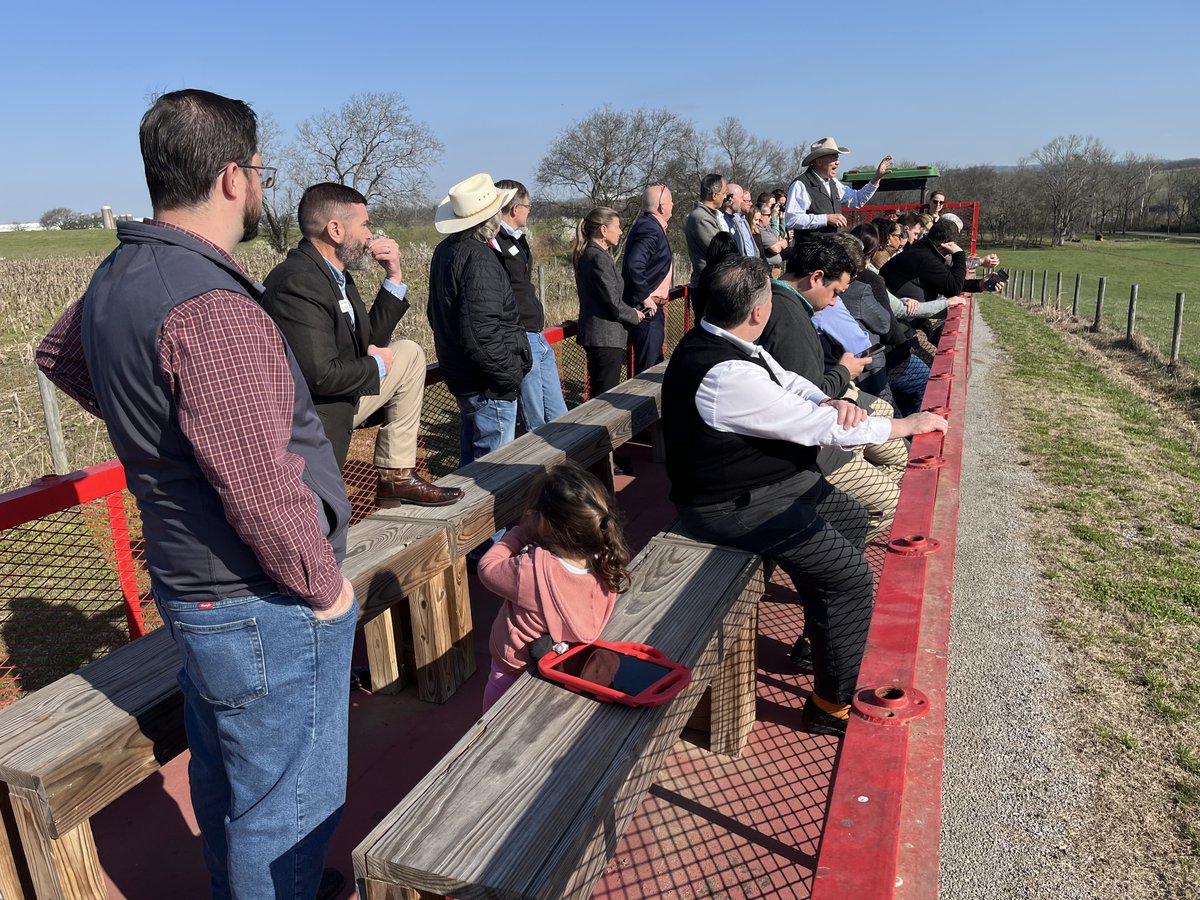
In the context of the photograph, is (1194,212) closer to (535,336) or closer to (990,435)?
(990,435)

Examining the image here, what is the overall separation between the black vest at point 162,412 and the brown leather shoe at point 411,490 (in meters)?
1.73

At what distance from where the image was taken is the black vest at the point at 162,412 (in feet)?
4.99

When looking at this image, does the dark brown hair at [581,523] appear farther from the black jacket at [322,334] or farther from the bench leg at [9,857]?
the bench leg at [9,857]

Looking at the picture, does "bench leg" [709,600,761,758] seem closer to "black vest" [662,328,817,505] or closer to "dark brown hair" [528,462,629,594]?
"black vest" [662,328,817,505]

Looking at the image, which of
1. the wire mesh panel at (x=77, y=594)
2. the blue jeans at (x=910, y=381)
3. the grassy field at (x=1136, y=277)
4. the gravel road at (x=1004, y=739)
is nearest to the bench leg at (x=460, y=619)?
the wire mesh panel at (x=77, y=594)

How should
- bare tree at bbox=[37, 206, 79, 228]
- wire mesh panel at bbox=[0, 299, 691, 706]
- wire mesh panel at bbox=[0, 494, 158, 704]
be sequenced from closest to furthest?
wire mesh panel at bbox=[0, 299, 691, 706] < wire mesh panel at bbox=[0, 494, 158, 704] < bare tree at bbox=[37, 206, 79, 228]

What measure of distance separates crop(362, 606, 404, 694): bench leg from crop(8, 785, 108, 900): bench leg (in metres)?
1.39

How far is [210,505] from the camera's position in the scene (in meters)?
1.64

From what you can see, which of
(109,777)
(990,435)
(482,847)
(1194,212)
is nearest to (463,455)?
(109,777)

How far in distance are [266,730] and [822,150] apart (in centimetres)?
667

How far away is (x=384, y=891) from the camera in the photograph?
1647 millimetres

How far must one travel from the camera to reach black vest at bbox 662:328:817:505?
2.96 m

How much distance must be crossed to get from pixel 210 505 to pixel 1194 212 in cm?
9692

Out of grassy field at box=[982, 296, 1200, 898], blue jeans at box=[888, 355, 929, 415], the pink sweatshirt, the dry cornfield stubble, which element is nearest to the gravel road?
grassy field at box=[982, 296, 1200, 898]
